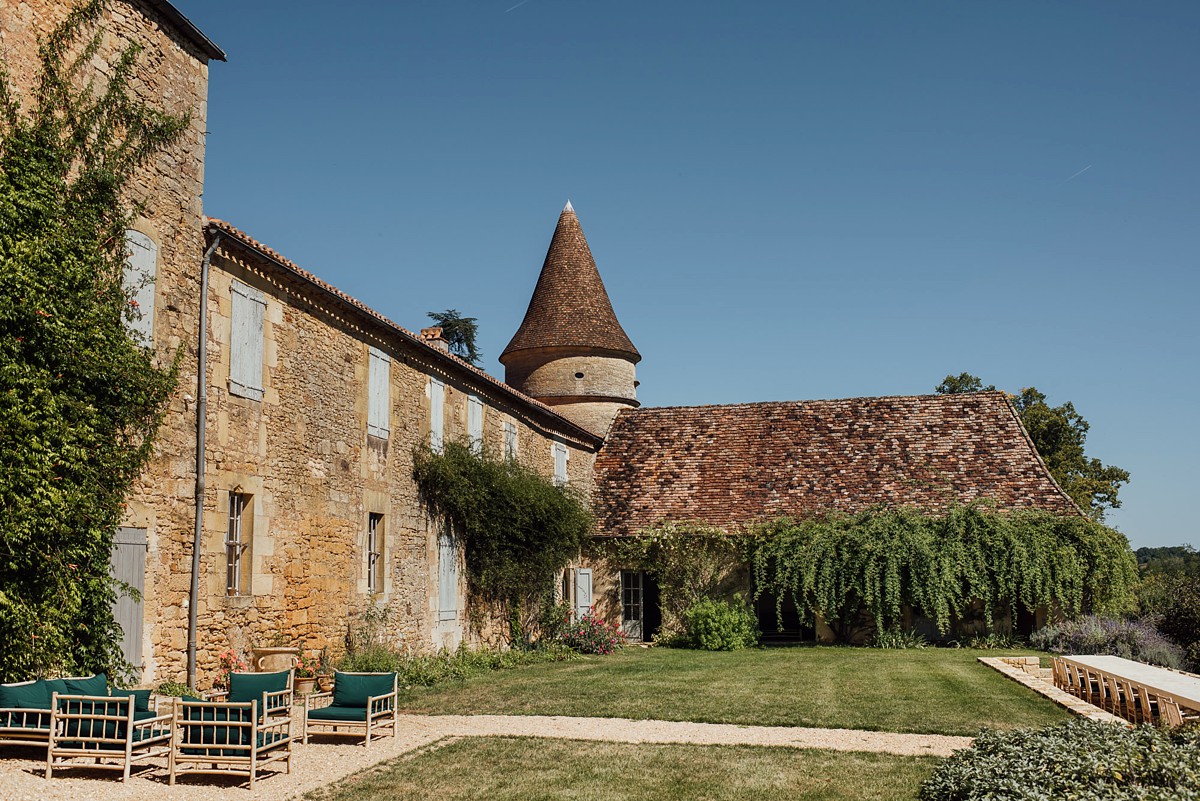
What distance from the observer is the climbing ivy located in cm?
1780

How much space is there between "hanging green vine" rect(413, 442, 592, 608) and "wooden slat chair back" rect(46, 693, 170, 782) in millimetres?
8875

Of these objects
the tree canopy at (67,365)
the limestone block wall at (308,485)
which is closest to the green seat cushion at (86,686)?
the tree canopy at (67,365)

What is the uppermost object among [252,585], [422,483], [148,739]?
[422,483]

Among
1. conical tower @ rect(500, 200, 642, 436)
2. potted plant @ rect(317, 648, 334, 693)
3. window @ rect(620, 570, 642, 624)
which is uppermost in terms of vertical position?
conical tower @ rect(500, 200, 642, 436)

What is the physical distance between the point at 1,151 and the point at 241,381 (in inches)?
151

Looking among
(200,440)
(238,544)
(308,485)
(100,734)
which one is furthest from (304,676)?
(100,734)

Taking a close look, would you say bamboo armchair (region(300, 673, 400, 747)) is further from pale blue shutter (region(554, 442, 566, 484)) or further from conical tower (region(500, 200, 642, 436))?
conical tower (region(500, 200, 642, 436))

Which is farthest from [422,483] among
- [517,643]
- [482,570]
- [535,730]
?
[535,730]

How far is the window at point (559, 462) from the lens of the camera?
2406cm

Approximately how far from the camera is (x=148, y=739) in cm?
835

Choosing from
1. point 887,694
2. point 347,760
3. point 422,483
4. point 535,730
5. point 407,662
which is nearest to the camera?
point 347,760

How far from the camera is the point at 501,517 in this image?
19.1 m

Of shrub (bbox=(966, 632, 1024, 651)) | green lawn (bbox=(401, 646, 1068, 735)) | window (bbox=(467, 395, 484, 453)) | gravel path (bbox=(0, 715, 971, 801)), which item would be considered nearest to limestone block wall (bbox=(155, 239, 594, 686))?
window (bbox=(467, 395, 484, 453))

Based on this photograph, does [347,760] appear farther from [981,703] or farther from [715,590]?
[715,590]
